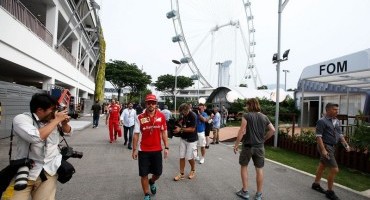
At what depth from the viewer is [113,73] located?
54.4 meters

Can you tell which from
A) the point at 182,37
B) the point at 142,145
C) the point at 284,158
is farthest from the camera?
the point at 182,37

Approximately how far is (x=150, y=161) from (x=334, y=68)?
829 centimetres

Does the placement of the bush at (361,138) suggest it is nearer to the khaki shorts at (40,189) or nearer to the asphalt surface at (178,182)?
the asphalt surface at (178,182)

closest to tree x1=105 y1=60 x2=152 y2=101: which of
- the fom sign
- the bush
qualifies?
the fom sign

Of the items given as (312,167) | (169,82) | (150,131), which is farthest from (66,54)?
(169,82)

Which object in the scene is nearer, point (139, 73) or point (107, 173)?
point (107, 173)

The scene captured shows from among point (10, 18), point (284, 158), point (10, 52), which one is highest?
point (10, 18)

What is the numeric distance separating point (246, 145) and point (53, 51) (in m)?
14.5

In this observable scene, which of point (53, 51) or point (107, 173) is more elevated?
point (53, 51)

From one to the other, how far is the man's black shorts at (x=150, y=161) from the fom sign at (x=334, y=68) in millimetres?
7819

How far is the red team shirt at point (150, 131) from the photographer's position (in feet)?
15.9

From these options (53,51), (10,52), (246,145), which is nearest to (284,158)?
(246,145)

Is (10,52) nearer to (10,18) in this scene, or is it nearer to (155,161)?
(10,18)

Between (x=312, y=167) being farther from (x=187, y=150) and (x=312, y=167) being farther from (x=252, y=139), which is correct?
(x=252, y=139)
